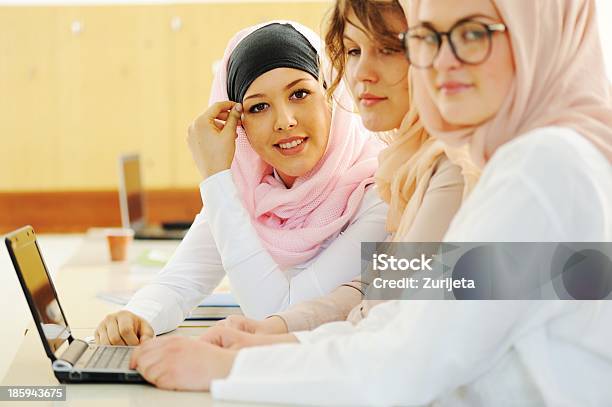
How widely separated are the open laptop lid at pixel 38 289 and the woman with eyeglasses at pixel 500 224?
0.31 m

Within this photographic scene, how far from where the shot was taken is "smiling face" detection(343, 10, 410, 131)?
1.55m

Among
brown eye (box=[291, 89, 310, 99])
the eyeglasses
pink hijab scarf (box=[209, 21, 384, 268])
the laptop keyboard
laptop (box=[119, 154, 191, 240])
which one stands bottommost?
laptop (box=[119, 154, 191, 240])

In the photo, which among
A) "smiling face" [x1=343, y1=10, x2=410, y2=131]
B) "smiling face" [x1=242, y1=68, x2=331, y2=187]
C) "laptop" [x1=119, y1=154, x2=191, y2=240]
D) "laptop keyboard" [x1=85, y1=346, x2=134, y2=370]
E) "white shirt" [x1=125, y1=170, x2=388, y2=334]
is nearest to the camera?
"laptop keyboard" [x1=85, y1=346, x2=134, y2=370]

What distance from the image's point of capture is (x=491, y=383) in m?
1.17

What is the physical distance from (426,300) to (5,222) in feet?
15.1

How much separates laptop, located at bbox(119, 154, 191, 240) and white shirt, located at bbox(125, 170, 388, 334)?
1.58 metres

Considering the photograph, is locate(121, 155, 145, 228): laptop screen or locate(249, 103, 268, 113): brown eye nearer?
locate(249, 103, 268, 113): brown eye

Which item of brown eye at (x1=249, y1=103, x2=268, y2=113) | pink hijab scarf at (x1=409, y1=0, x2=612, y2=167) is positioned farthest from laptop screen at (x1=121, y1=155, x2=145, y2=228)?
pink hijab scarf at (x1=409, y1=0, x2=612, y2=167)

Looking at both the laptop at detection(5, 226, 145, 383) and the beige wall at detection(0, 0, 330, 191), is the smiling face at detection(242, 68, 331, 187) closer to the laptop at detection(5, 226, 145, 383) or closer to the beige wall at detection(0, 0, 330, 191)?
the laptop at detection(5, 226, 145, 383)

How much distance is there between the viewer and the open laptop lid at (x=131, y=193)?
3.65 metres

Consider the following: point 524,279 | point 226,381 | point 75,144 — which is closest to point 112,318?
point 226,381

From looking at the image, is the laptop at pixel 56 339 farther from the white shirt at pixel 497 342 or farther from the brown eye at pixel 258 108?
the brown eye at pixel 258 108

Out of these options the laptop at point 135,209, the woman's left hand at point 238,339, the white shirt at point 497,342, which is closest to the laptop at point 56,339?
the woman's left hand at point 238,339

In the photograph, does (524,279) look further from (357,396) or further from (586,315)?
(357,396)
